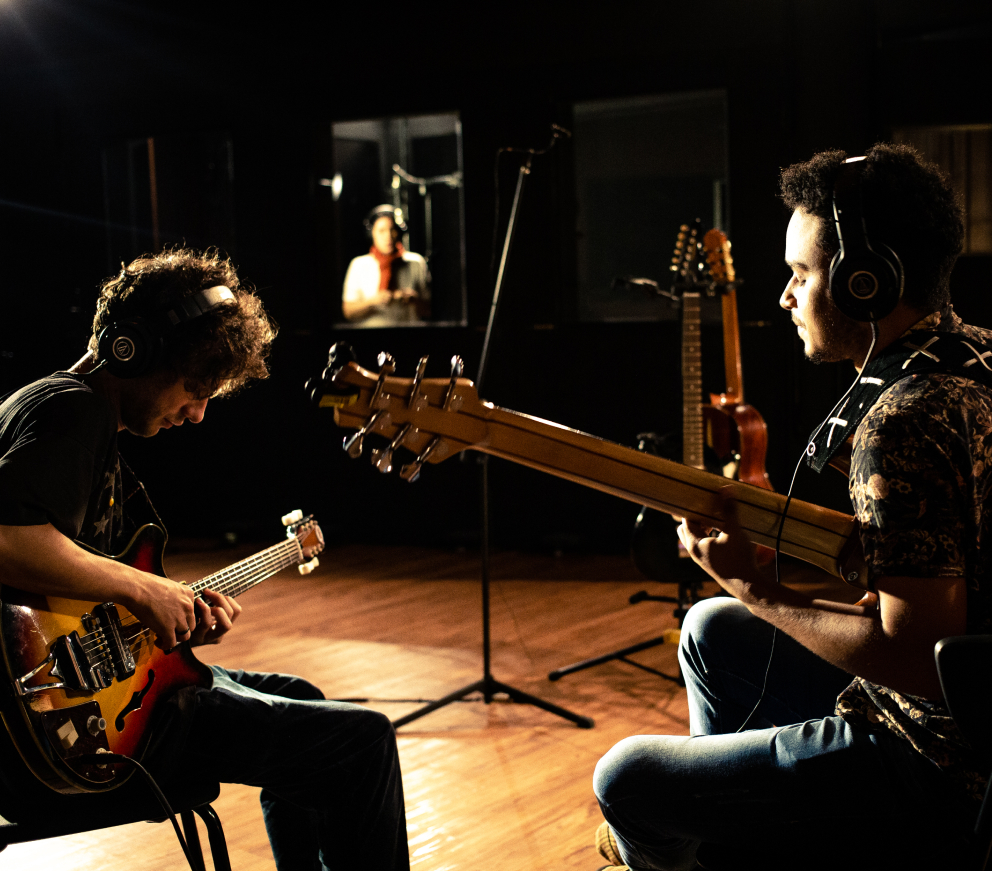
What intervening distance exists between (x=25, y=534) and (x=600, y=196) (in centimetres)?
551

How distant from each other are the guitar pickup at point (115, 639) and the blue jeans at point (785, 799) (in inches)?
28.9

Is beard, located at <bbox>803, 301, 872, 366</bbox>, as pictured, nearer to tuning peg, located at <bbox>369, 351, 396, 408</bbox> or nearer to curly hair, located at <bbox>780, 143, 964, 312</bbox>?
curly hair, located at <bbox>780, 143, 964, 312</bbox>

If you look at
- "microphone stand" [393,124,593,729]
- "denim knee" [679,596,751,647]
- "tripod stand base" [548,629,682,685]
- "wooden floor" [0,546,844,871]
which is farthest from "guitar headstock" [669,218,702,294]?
"denim knee" [679,596,751,647]

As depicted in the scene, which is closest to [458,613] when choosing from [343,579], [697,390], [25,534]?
[343,579]

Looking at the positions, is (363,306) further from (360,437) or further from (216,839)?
(360,437)

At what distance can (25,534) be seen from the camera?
4.62ft

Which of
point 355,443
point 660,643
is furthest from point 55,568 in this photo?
point 660,643

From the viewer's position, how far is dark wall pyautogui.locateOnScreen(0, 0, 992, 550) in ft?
16.7

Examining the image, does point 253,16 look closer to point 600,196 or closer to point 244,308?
point 600,196

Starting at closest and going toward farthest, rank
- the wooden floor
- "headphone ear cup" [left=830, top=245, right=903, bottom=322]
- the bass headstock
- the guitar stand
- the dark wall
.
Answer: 1. "headphone ear cup" [left=830, top=245, right=903, bottom=322]
2. the bass headstock
3. the wooden floor
4. the guitar stand
5. the dark wall

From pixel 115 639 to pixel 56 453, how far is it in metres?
0.31

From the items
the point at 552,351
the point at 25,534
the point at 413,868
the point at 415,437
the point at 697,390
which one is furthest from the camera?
the point at 552,351

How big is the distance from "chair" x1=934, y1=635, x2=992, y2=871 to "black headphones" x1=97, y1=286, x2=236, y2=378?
47.6 inches

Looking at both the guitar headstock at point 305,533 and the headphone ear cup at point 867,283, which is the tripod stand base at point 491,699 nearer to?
the guitar headstock at point 305,533
